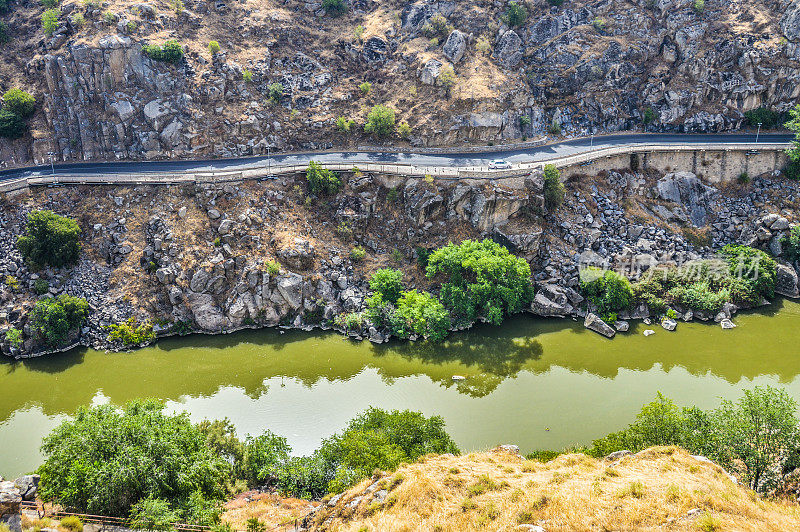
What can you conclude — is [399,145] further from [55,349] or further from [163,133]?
[55,349]

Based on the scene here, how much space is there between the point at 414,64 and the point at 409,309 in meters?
34.3

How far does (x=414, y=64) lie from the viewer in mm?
61219

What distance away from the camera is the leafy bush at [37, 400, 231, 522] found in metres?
22.3

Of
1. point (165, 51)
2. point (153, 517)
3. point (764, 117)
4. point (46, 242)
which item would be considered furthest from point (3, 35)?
point (764, 117)

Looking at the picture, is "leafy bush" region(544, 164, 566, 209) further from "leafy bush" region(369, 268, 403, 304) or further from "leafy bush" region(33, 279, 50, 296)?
"leafy bush" region(33, 279, 50, 296)

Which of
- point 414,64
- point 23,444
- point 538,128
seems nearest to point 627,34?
point 538,128

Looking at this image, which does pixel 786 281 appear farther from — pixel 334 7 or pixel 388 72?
pixel 334 7

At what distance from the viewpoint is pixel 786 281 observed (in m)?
46.4

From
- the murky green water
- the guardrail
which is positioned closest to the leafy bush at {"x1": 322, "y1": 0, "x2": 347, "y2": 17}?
the guardrail

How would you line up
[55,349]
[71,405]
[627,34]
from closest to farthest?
[71,405] < [55,349] < [627,34]

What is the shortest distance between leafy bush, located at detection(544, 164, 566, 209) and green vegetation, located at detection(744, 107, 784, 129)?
1057 inches

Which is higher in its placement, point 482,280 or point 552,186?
point 552,186

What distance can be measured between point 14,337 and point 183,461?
1047 inches

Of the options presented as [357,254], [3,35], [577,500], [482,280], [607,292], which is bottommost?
[607,292]
